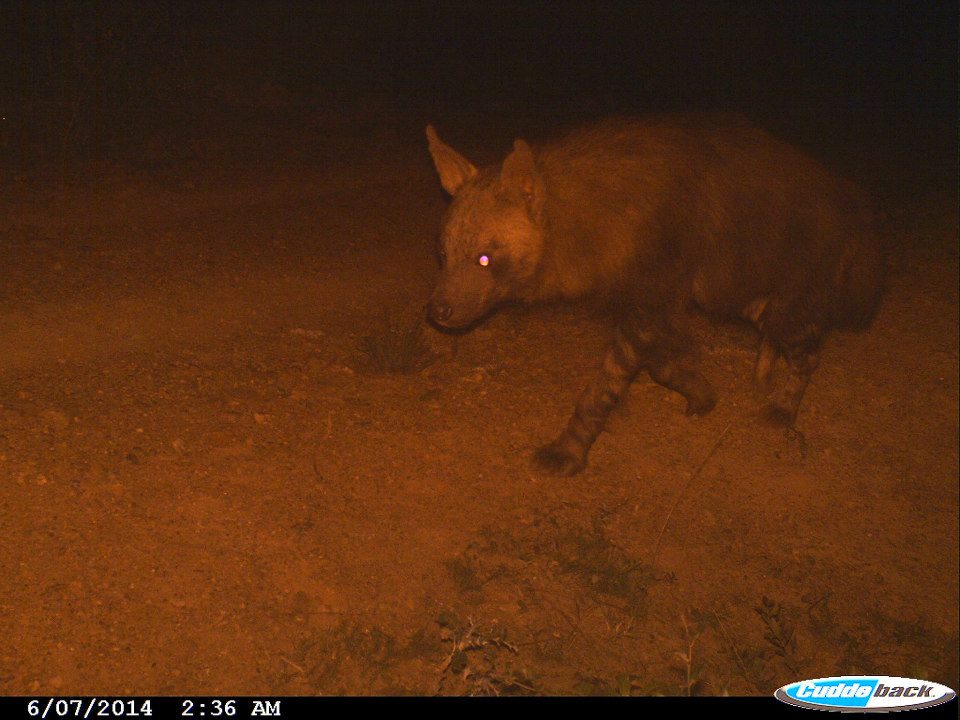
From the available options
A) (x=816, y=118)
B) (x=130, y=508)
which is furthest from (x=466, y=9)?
(x=130, y=508)

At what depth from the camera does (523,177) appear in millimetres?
4418

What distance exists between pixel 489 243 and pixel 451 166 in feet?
1.73

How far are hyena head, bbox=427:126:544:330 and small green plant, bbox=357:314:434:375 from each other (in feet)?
3.48

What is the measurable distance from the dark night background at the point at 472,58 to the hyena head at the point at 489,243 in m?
5.94

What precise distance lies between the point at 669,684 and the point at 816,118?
491 inches

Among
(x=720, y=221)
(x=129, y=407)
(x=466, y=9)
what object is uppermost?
(x=720, y=221)

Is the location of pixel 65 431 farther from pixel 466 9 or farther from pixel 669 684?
pixel 466 9

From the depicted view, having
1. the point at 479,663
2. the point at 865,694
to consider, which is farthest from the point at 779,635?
the point at 479,663

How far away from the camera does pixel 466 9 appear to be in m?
21.3

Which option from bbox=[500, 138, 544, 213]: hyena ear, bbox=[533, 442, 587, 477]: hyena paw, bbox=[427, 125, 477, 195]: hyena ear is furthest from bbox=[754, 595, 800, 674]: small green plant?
bbox=[427, 125, 477, 195]: hyena ear

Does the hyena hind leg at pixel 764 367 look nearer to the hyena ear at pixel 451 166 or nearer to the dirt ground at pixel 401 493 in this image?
the dirt ground at pixel 401 493

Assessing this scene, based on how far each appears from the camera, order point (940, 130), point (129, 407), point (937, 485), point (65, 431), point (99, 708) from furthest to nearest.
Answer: point (940, 130) < point (937, 485) < point (129, 407) < point (65, 431) < point (99, 708)

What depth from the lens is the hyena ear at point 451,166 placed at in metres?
4.76

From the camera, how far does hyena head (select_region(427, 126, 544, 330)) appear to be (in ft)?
14.7
